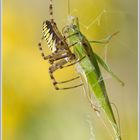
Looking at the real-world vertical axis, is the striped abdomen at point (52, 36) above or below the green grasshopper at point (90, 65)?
above

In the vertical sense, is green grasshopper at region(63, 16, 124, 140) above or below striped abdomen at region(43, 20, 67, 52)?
below

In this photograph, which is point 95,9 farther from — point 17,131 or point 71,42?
point 17,131

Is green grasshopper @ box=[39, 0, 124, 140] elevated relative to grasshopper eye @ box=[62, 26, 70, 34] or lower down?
lower down

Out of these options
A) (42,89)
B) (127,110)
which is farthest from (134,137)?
(42,89)

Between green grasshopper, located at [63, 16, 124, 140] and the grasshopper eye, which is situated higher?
the grasshopper eye
